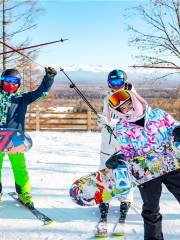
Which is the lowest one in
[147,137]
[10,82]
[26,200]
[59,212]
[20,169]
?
[59,212]

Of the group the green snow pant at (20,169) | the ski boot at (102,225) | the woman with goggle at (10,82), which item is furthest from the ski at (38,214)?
the woman with goggle at (10,82)

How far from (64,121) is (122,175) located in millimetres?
13949

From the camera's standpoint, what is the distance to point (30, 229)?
3.88 m

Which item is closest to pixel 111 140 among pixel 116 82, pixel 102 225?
pixel 116 82

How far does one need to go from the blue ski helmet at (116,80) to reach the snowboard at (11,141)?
137 cm

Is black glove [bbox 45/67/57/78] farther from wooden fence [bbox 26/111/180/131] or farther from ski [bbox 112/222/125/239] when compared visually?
wooden fence [bbox 26/111/180/131]

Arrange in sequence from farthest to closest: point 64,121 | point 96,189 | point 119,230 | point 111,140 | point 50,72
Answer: point 64,121, point 50,72, point 111,140, point 119,230, point 96,189

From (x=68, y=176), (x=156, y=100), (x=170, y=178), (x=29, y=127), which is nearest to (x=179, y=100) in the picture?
(x=156, y=100)

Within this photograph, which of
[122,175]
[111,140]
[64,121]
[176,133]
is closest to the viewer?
[176,133]

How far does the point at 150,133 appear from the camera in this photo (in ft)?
10.1

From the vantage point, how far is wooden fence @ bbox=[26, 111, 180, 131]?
51.6 feet

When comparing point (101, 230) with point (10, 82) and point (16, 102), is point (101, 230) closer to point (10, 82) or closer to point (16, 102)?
Answer: point (16, 102)

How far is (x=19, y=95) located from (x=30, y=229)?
1688 millimetres

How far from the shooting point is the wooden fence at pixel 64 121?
1573 centimetres
